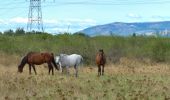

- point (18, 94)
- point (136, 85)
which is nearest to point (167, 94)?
point (136, 85)

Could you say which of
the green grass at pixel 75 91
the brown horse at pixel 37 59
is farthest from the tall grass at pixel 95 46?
the green grass at pixel 75 91

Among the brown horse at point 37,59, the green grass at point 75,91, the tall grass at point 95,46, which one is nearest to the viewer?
the green grass at point 75,91

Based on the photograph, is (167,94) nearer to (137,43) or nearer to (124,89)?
(124,89)

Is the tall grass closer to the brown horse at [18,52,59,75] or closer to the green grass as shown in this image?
the brown horse at [18,52,59,75]

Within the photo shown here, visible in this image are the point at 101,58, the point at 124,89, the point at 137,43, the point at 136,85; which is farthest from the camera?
the point at 137,43

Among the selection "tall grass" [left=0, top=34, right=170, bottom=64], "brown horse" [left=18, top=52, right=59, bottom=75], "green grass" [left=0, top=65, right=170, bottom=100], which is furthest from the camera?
"tall grass" [left=0, top=34, right=170, bottom=64]

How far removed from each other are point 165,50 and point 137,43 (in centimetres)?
447

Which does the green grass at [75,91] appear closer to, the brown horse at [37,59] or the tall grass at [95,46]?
the brown horse at [37,59]

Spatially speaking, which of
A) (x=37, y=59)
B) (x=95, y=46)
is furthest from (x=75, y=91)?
(x=95, y=46)

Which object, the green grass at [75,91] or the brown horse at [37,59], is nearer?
the green grass at [75,91]

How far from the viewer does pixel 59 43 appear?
47500 millimetres

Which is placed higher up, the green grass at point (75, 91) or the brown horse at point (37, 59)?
the green grass at point (75, 91)

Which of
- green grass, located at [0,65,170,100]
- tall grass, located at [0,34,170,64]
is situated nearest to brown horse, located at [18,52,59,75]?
green grass, located at [0,65,170,100]

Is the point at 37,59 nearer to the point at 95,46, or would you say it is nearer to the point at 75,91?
the point at 75,91
